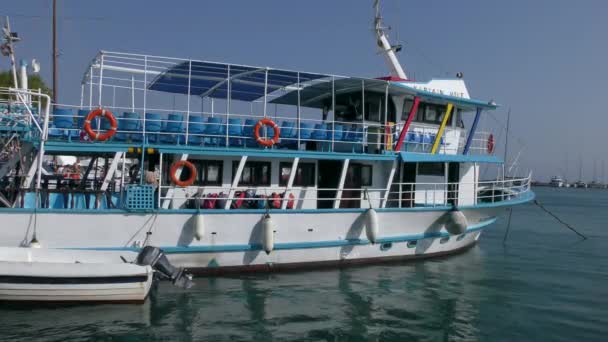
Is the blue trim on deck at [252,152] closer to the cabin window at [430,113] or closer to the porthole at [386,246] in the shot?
the cabin window at [430,113]

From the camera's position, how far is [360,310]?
32.6 feet

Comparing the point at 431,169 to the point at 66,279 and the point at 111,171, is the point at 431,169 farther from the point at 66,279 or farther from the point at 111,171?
the point at 66,279

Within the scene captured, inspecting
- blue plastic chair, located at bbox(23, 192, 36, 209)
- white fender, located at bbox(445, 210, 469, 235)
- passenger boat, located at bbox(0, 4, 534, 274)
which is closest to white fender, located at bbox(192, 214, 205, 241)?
passenger boat, located at bbox(0, 4, 534, 274)

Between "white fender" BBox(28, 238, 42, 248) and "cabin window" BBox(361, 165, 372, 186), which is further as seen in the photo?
"cabin window" BBox(361, 165, 372, 186)

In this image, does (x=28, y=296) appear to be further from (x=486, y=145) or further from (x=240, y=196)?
(x=486, y=145)

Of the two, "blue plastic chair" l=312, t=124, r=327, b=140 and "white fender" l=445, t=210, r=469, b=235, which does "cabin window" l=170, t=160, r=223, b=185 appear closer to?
"blue plastic chair" l=312, t=124, r=327, b=140

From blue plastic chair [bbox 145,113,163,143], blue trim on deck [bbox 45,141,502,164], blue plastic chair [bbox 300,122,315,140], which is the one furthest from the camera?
blue plastic chair [bbox 300,122,315,140]

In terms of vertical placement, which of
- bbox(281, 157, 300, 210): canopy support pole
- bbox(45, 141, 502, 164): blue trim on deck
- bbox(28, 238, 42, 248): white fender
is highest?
bbox(45, 141, 502, 164): blue trim on deck

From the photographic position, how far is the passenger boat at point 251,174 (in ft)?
35.9

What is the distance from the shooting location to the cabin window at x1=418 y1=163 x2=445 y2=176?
1524cm

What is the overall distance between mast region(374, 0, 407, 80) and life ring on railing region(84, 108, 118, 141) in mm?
9440

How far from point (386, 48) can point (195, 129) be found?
780cm

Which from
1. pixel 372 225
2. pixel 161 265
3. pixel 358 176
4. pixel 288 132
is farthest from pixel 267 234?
pixel 358 176

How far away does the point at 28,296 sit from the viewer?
363 inches
